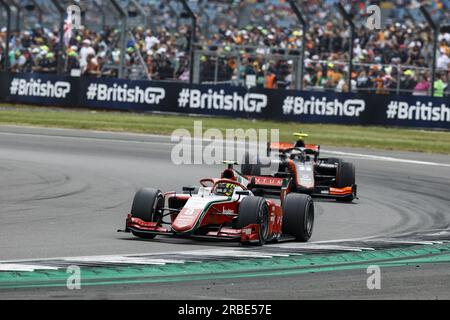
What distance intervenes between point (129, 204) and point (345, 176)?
156 inches

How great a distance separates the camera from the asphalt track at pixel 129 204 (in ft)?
28.6

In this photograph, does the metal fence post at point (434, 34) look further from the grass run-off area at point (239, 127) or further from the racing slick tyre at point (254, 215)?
the racing slick tyre at point (254, 215)

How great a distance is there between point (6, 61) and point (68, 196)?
2033 cm

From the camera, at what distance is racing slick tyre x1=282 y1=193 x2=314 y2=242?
11883mm

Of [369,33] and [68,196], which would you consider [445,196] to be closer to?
[68,196]

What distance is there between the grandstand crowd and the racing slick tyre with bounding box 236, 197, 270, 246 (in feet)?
66.7

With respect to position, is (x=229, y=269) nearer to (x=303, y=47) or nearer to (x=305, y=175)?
(x=305, y=175)

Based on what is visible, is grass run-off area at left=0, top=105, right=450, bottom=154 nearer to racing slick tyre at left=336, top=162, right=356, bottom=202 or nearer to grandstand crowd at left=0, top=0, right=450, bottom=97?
grandstand crowd at left=0, top=0, right=450, bottom=97

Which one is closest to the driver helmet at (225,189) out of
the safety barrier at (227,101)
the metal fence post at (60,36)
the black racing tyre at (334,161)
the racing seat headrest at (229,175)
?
the racing seat headrest at (229,175)

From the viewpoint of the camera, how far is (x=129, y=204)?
1503cm

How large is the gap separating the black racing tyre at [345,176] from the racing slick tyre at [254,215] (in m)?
5.79

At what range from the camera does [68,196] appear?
1547cm
